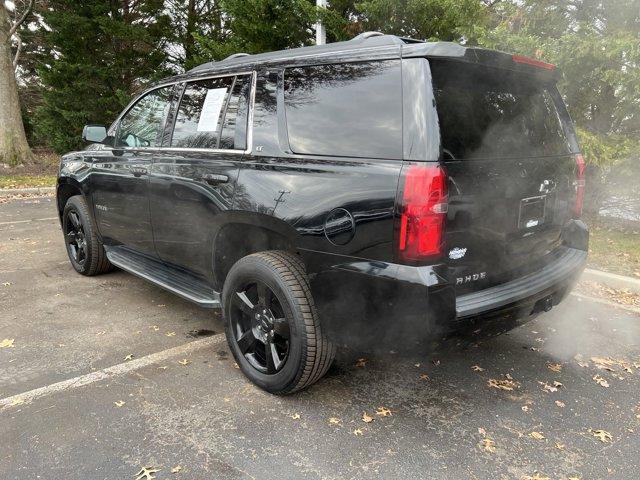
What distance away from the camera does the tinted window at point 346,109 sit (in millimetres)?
2504

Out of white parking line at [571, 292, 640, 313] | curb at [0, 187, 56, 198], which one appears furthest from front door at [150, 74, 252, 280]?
curb at [0, 187, 56, 198]

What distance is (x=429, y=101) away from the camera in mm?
2406

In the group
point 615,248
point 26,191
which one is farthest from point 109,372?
point 26,191

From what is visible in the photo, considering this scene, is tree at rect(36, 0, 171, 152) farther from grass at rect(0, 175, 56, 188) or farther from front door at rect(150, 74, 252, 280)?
front door at rect(150, 74, 252, 280)

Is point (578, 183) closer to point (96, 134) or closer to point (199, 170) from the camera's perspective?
point (199, 170)

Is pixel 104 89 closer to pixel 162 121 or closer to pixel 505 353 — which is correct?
pixel 162 121

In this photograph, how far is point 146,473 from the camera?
7.72 ft

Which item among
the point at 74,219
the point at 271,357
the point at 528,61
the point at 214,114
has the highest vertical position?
the point at 528,61

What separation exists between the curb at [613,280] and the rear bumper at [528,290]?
1.93 m

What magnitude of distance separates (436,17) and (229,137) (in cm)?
596

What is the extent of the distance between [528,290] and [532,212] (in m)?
0.44

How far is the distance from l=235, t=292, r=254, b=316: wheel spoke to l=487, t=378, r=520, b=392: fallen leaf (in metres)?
1.58

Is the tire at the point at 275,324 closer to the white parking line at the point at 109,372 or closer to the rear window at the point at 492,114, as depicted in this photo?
the white parking line at the point at 109,372

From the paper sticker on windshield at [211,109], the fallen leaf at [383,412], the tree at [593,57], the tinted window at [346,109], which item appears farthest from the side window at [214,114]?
the tree at [593,57]
